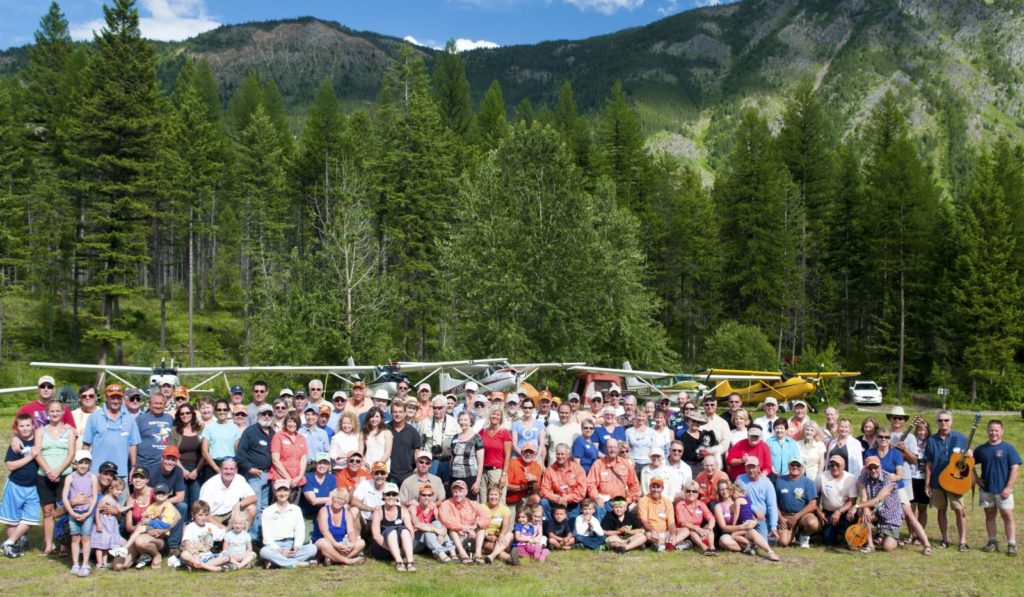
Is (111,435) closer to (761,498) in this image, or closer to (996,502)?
(761,498)

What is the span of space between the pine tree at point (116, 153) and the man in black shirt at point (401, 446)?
23.0 metres

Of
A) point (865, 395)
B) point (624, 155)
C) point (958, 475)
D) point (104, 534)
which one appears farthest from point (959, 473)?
point (624, 155)

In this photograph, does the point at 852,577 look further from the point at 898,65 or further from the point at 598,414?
the point at 898,65

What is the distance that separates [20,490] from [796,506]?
847 cm

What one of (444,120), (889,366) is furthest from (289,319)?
(889,366)

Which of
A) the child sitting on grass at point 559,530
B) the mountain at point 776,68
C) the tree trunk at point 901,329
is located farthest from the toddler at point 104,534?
the mountain at point 776,68

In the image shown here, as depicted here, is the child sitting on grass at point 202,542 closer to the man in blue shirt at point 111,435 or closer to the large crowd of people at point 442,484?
the large crowd of people at point 442,484

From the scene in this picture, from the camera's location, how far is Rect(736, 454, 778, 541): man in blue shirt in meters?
7.91

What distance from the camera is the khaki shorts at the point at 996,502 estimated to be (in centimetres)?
788

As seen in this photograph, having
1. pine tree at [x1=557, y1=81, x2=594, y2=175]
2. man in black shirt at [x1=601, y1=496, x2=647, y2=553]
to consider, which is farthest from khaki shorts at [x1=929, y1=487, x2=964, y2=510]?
pine tree at [x1=557, y1=81, x2=594, y2=175]

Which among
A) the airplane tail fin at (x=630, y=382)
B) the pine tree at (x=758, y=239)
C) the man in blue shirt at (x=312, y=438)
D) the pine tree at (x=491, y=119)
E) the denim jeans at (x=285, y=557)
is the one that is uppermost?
the pine tree at (x=491, y=119)

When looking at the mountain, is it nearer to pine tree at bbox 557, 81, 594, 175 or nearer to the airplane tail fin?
pine tree at bbox 557, 81, 594, 175

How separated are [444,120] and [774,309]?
76.1 feet

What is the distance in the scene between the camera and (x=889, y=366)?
34250mm
